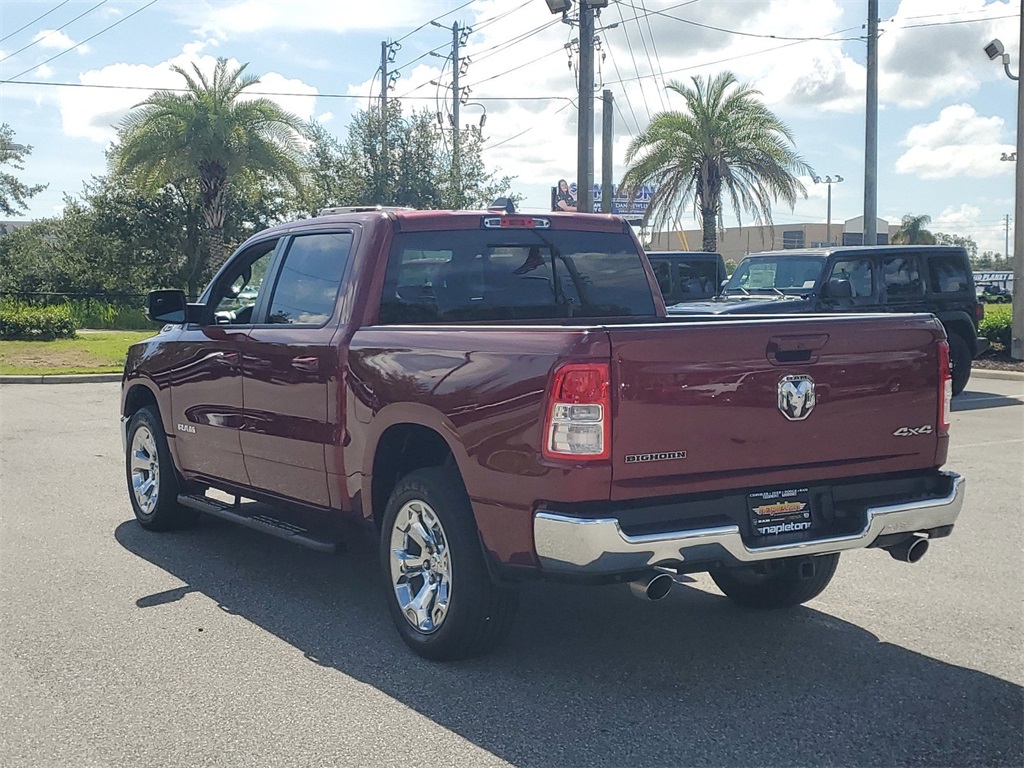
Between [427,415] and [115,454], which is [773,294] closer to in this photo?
[115,454]

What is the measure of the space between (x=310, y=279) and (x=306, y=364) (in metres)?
0.62

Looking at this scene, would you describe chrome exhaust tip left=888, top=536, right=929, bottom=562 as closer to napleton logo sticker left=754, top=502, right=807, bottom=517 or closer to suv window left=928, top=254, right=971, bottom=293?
napleton logo sticker left=754, top=502, right=807, bottom=517

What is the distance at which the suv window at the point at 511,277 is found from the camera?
19.5 feet

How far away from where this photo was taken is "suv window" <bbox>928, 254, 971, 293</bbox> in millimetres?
16016

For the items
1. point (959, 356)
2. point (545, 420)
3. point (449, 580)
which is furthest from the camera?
point (959, 356)

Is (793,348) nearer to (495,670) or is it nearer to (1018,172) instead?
(495,670)

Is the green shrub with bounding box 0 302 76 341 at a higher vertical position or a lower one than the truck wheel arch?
lower

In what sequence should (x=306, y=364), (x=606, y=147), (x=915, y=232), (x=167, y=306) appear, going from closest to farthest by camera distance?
(x=306, y=364), (x=167, y=306), (x=606, y=147), (x=915, y=232)

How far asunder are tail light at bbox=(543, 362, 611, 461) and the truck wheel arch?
2.87 feet

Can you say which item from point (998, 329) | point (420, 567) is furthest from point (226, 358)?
point (998, 329)

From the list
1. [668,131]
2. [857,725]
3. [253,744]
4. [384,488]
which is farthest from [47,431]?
[668,131]

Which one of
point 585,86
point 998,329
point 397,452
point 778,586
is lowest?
point 778,586

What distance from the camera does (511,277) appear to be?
6.21m

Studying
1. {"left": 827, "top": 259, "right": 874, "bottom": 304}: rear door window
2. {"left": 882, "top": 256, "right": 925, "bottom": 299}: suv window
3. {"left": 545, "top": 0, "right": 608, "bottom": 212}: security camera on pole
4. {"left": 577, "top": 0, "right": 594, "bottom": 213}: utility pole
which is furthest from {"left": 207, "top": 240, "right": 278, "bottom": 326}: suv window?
{"left": 545, "top": 0, "right": 608, "bottom": 212}: security camera on pole
